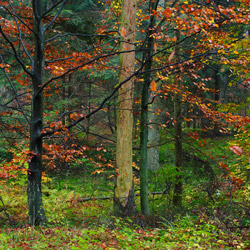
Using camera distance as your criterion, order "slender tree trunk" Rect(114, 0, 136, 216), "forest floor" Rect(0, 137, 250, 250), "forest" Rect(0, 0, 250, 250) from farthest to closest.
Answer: "slender tree trunk" Rect(114, 0, 136, 216), "forest" Rect(0, 0, 250, 250), "forest floor" Rect(0, 137, 250, 250)

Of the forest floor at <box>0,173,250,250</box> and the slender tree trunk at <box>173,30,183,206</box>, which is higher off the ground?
the slender tree trunk at <box>173,30,183,206</box>

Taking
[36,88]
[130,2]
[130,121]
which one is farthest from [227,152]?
[36,88]

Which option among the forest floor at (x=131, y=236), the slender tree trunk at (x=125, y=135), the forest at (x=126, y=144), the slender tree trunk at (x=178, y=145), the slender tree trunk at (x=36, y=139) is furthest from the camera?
the slender tree trunk at (x=178, y=145)

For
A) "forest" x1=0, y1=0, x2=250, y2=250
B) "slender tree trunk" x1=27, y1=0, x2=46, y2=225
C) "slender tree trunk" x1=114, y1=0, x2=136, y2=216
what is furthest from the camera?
"slender tree trunk" x1=114, y1=0, x2=136, y2=216

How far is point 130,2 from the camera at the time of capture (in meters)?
5.93

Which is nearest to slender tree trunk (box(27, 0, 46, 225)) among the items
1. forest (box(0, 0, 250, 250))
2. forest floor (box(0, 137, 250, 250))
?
forest (box(0, 0, 250, 250))

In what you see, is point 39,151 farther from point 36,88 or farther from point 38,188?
point 36,88

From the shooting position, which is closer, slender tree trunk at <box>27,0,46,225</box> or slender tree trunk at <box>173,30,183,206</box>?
slender tree trunk at <box>27,0,46,225</box>

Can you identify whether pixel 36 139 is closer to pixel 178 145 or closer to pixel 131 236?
pixel 131 236

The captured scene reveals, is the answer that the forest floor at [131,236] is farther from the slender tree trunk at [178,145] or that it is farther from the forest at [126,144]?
the slender tree trunk at [178,145]

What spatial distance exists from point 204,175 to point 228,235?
4247 millimetres

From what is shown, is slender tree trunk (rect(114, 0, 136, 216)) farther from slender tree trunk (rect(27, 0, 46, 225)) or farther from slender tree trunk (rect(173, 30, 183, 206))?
slender tree trunk (rect(173, 30, 183, 206))

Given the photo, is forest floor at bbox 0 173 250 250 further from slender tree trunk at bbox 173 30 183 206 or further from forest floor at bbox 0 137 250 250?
slender tree trunk at bbox 173 30 183 206

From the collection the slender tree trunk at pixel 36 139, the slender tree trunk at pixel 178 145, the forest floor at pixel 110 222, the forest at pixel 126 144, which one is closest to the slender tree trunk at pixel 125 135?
the forest at pixel 126 144
